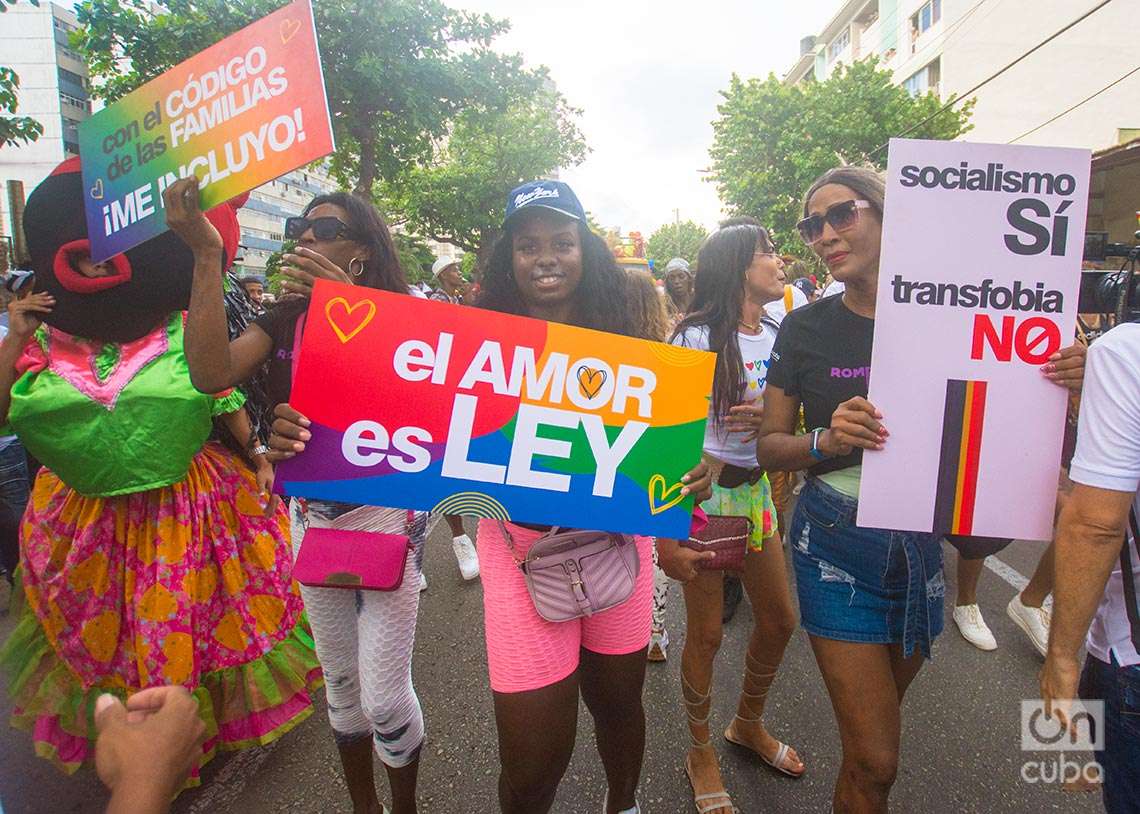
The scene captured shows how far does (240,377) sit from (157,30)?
12.0m

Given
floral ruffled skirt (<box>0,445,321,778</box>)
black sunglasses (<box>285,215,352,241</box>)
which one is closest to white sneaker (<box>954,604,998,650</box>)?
floral ruffled skirt (<box>0,445,321,778</box>)

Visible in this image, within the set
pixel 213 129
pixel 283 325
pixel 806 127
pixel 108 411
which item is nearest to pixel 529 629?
pixel 283 325

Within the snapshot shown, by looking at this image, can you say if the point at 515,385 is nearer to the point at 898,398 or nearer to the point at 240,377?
the point at 240,377

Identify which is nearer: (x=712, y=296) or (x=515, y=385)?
(x=515, y=385)

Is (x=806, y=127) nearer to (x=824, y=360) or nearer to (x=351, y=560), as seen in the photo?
(x=824, y=360)

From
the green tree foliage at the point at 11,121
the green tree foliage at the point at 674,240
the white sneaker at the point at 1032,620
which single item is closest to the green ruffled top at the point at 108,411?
the green tree foliage at the point at 11,121

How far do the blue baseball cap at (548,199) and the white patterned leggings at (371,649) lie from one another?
0.99 meters

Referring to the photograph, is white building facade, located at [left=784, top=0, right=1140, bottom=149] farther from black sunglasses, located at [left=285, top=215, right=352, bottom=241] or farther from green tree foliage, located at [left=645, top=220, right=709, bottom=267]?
green tree foliage, located at [left=645, top=220, right=709, bottom=267]

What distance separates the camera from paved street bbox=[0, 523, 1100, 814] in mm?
2168

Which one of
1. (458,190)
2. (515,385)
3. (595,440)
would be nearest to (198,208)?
(515,385)

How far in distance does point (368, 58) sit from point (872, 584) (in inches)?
476

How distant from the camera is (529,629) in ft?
5.22

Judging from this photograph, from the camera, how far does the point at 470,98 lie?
13.3 m

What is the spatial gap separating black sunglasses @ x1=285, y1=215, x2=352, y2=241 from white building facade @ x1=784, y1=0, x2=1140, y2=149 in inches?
746
